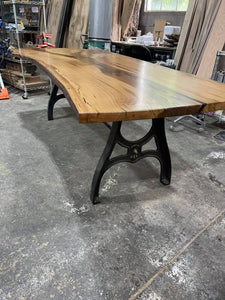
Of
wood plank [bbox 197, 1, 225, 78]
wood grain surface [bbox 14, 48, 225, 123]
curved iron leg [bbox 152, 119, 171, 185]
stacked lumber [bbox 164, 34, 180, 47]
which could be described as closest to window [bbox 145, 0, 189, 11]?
stacked lumber [bbox 164, 34, 180, 47]

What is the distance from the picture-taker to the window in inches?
175

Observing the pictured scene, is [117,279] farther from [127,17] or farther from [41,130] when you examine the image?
[127,17]

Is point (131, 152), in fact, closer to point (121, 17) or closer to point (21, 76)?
point (21, 76)

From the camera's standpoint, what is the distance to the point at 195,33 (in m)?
2.70

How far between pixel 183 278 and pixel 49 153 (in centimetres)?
128

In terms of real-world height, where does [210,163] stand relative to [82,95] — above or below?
below

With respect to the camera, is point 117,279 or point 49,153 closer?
point 117,279

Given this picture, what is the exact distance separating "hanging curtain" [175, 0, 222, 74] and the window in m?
2.12

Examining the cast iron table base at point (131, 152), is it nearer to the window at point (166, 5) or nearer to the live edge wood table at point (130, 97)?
the live edge wood table at point (130, 97)

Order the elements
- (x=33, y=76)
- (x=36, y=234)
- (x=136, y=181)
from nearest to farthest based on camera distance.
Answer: (x=36, y=234)
(x=136, y=181)
(x=33, y=76)

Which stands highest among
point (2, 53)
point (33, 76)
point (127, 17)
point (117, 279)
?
point (127, 17)

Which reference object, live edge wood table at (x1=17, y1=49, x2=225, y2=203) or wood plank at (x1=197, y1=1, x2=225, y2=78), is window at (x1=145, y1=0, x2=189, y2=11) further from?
live edge wood table at (x1=17, y1=49, x2=225, y2=203)

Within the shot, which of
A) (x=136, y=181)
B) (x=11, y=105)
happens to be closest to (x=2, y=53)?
(x=11, y=105)

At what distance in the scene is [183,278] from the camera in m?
0.95
